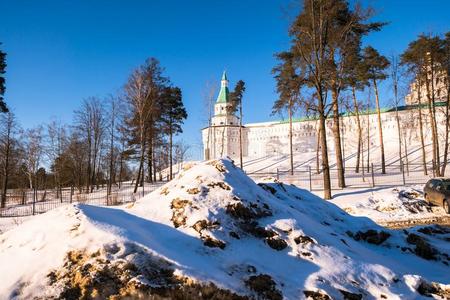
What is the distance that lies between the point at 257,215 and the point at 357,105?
26.8m

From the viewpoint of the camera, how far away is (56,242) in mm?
4371

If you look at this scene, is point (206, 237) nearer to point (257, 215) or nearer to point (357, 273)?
point (257, 215)

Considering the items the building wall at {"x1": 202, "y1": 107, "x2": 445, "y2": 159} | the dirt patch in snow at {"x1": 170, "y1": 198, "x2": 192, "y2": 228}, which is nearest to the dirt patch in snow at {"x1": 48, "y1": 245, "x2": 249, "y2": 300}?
the dirt patch in snow at {"x1": 170, "y1": 198, "x2": 192, "y2": 228}

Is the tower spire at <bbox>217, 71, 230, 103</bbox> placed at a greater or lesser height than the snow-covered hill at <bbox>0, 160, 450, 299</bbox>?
greater

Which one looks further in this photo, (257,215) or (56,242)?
(257,215)

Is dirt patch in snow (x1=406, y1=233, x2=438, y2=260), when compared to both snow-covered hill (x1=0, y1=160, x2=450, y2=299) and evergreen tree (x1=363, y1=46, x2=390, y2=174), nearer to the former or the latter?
snow-covered hill (x1=0, y1=160, x2=450, y2=299)

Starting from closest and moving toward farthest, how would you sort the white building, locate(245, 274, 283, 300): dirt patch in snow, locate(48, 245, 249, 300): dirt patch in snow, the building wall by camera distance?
locate(48, 245, 249, 300): dirt patch in snow
locate(245, 274, 283, 300): dirt patch in snow
the white building
the building wall

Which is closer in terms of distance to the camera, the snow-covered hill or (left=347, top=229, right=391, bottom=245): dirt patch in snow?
the snow-covered hill

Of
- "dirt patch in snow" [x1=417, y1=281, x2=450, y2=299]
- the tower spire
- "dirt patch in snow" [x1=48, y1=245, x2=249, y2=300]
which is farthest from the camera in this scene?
the tower spire

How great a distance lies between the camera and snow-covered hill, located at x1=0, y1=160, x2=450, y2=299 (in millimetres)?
3809

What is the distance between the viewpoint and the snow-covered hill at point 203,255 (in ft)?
12.5

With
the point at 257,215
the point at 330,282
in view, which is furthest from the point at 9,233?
the point at 330,282

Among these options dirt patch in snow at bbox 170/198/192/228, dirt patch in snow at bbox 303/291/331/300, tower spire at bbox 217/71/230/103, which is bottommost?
dirt patch in snow at bbox 303/291/331/300

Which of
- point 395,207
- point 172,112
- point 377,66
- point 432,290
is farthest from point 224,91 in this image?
point 432,290
